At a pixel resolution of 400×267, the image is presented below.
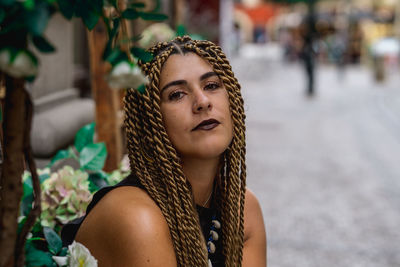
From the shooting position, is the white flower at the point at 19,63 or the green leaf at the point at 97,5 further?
Answer: the green leaf at the point at 97,5

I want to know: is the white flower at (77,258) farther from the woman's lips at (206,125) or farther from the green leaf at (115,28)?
the green leaf at (115,28)

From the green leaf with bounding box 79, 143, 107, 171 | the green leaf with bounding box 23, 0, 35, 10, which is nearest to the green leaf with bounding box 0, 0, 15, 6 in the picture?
the green leaf with bounding box 23, 0, 35, 10

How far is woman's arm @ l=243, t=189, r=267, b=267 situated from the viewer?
6.88 ft

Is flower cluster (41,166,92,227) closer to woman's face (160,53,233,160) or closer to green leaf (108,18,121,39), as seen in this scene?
woman's face (160,53,233,160)

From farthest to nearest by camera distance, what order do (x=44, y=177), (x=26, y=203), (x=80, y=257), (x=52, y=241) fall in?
1. (x=44, y=177)
2. (x=26, y=203)
3. (x=52, y=241)
4. (x=80, y=257)

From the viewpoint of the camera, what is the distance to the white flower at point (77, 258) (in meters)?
1.55

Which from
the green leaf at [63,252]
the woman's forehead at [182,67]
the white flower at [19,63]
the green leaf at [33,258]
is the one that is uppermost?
the white flower at [19,63]

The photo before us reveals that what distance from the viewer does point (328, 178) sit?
21.4ft

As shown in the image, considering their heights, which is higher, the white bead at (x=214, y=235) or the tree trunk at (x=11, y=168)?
the tree trunk at (x=11, y=168)

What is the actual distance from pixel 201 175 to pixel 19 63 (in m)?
1.11

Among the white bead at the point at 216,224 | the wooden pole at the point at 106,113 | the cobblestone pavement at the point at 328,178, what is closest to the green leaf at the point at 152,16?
the white bead at the point at 216,224

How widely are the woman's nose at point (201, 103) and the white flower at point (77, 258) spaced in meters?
0.60

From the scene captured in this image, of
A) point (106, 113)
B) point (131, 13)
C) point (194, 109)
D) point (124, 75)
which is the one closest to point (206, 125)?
point (194, 109)

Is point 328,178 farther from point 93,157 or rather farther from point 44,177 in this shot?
point 44,177
